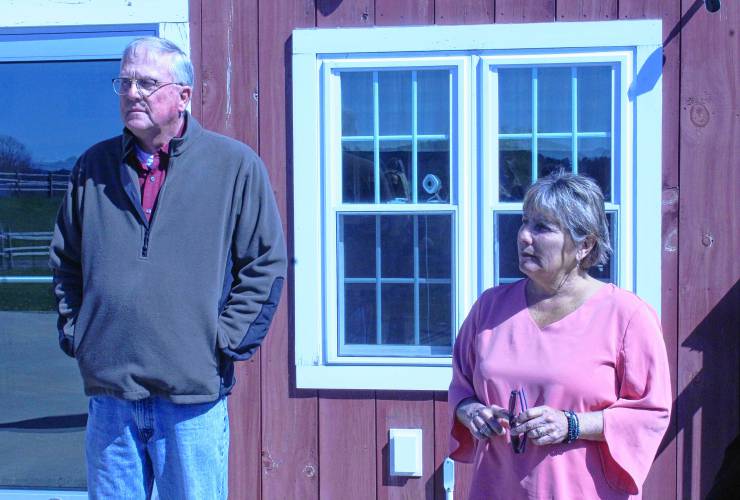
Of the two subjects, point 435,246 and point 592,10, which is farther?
point 435,246

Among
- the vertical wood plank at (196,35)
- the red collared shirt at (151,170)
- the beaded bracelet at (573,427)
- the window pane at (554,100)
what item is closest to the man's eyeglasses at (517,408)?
the beaded bracelet at (573,427)

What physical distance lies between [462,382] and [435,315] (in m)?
1.17

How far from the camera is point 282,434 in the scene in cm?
352

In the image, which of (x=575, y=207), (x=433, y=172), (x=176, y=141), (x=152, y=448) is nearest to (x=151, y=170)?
(x=176, y=141)

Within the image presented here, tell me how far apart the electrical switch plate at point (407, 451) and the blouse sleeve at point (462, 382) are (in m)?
1.05

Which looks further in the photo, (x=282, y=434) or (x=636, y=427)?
(x=282, y=434)

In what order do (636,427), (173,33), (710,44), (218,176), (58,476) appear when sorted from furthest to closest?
(58,476) < (173,33) < (710,44) < (218,176) < (636,427)

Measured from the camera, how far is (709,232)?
3293mm

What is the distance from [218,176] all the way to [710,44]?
2.04 metres

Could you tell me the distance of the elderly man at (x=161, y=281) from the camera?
2252 mm

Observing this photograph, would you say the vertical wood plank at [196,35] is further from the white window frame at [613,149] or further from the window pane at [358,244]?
the white window frame at [613,149]

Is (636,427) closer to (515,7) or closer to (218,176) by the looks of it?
(218,176)

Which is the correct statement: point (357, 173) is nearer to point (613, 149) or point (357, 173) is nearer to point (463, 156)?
point (463, 156)

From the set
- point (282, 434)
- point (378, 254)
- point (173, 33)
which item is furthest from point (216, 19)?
point (282, 434)
